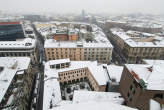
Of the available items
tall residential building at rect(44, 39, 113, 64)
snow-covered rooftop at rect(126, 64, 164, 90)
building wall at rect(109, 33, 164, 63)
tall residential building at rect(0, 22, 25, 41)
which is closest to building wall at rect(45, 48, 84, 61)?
tall residential building at rect(44, 39, 113, 64)

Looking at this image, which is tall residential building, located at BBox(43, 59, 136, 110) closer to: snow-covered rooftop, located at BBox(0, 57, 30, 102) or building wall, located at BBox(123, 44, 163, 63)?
snow-covered rooftop, located at BBox(0, 57, 30, 102)

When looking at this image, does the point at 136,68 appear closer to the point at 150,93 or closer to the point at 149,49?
the point at 150,93

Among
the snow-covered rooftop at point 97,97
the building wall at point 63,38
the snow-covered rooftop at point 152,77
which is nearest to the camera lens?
the snow-covered rooftop at point 152,77

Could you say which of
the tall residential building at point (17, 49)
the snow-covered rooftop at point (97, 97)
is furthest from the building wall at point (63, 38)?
the snow-covered rooftop at point (97, 97)

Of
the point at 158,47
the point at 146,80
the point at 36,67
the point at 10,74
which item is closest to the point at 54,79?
the point at 10,74

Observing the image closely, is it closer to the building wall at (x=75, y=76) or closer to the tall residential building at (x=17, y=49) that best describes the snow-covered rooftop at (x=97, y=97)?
the building wall at (x=75, y=76)
